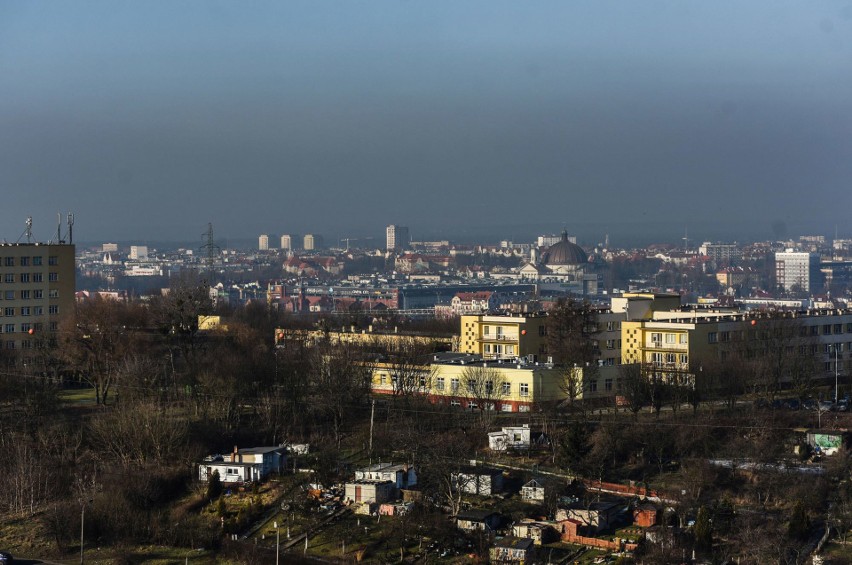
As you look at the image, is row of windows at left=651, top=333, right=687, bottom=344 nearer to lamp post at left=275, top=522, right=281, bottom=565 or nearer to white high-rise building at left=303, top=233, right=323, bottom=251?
lamp post at left=275, top=522, right=281, bottom=565

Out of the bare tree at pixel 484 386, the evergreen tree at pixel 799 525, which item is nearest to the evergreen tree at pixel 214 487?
the bare tree at pixel 484 386

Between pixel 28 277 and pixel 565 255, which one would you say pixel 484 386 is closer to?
pixel 28 277

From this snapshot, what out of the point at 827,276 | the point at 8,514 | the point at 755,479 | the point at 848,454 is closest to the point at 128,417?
the point at 8,514

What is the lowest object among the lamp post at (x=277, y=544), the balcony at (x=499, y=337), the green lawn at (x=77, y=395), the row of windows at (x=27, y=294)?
the lamp post at (x=277, y=544)

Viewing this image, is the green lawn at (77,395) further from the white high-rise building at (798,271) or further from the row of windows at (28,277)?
the white high-rise building at (798,271)

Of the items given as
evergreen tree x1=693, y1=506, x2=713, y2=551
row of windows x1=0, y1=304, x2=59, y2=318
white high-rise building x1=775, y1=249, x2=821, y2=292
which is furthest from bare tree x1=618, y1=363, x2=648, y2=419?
white high-rise building x1=775, y1=249, x2=821, y2=292

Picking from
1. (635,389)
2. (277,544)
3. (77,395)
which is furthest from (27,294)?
(277,544)

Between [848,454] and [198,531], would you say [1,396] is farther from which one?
[848,454]
